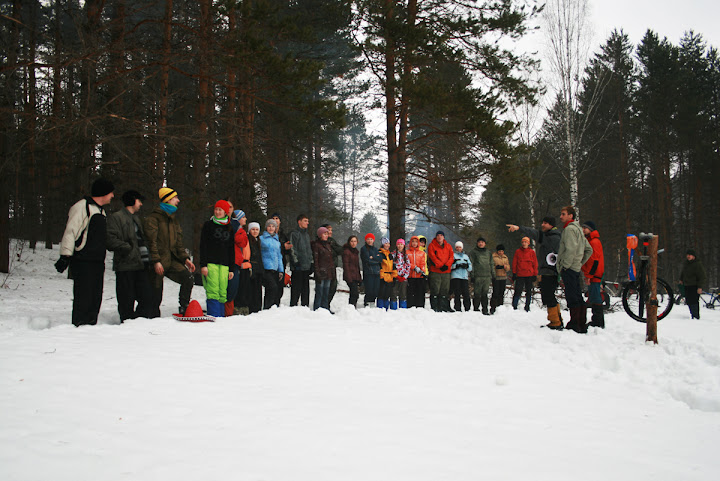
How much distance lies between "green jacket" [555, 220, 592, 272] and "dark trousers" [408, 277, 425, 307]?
404 centimetres

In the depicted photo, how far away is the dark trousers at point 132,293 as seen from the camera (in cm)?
572

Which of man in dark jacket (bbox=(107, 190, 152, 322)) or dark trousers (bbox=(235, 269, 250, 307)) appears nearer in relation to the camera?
man in dark jacket (bbox=(107, 190, 152, 322))

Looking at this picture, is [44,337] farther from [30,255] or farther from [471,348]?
[30,255]

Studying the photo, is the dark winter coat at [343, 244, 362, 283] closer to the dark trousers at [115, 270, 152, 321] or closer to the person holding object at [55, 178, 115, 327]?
the dark trousers at [115, 270, 152, 321]

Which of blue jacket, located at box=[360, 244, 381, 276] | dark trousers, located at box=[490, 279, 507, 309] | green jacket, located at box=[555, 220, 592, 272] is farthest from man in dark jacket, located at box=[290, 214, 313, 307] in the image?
dark trousers, located at box=[490, 279, 507, 309]

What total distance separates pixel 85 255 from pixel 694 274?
1303 centimetres

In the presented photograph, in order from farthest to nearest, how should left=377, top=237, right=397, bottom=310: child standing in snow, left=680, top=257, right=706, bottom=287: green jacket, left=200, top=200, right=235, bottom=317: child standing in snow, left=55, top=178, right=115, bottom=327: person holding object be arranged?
left=680, top=257, right=706, bottom=287: green jacket
left=377, top=237, right=397, bottom=310: child standing in snow
left=200, top=200, right=235, bottom=317: child standing in snow
left=55, top=178, right=115, bottom=327: person holding object

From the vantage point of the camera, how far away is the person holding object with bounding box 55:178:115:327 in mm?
4996

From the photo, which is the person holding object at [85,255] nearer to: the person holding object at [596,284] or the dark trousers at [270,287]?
the dark trousers at [270,287]

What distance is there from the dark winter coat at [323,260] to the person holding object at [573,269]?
4286 millimetres

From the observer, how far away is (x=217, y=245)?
6.54 metres

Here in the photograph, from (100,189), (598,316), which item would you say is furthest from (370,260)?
(100,189)

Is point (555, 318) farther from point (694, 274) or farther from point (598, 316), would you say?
point (694, 274)

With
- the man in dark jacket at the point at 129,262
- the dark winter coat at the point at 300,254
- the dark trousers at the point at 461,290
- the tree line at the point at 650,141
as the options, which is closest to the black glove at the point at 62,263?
the man in dark jacket at the point at 129,262
